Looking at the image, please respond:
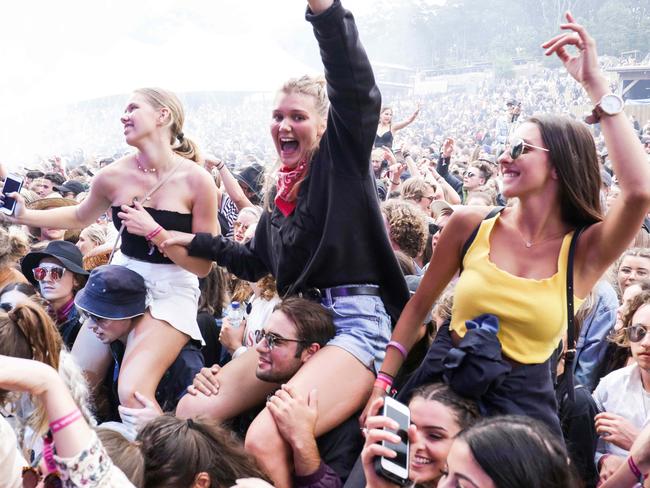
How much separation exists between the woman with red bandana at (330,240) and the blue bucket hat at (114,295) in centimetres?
61

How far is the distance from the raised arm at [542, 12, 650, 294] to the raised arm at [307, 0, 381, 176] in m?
0.54

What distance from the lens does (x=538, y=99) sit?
27984 mm

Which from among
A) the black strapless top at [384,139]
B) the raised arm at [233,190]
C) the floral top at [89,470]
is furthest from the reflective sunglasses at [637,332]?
the black strapless top at [384,139]

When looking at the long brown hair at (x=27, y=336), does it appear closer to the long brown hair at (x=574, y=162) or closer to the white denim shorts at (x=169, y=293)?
the white denim shorts at (x=169, y=293)

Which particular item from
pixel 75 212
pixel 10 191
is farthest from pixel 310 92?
pixel 10 191

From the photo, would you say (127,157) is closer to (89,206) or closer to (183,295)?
(89,206)

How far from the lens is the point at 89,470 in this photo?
1775mm

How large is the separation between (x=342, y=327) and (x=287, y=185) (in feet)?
1.66

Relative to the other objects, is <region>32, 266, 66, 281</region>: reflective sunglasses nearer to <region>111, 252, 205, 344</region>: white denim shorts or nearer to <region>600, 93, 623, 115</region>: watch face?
<region>111, 252, 205, 344</region>: white denim shorts

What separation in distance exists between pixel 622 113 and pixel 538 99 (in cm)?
2716

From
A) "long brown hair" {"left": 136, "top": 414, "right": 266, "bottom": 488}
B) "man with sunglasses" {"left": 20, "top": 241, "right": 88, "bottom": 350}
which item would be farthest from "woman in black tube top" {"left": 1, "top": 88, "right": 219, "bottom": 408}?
"long brown hair" {"left": 136, "top": 414, "right": 266, "bottom": 488}

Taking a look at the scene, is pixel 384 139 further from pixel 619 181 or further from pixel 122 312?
pixel 619 181

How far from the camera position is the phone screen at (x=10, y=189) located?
138 inches

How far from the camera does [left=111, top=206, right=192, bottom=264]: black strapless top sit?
324 centimetres
